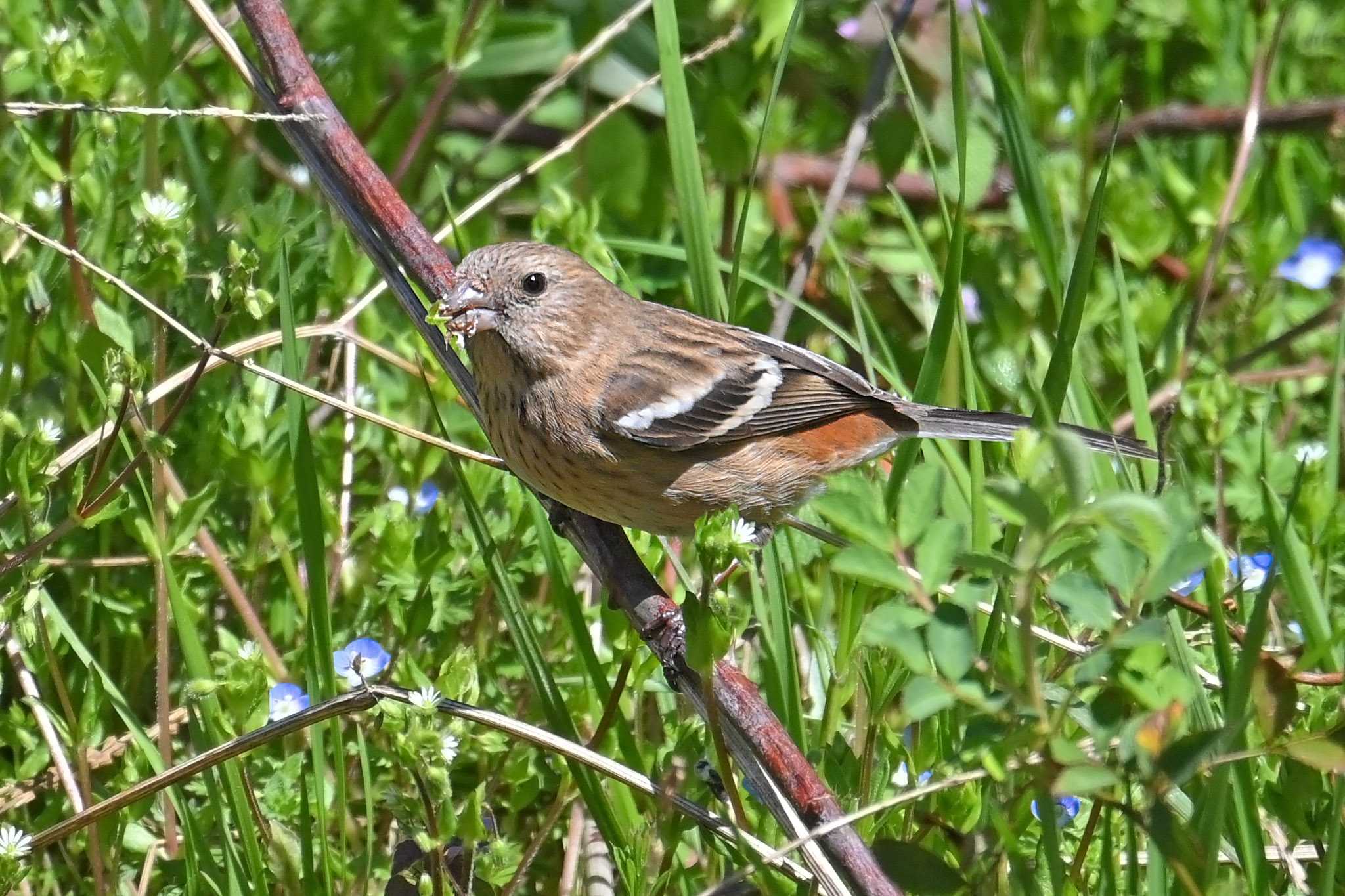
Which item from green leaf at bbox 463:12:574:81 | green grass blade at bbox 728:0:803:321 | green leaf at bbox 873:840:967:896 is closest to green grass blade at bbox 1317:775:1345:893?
green leaf at bbox 873:840:967:896

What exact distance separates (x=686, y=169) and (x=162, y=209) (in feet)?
3.46

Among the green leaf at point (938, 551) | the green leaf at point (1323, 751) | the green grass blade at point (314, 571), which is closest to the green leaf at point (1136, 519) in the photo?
the green leaf at point (938, 551)

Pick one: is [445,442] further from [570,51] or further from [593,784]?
[570,51]

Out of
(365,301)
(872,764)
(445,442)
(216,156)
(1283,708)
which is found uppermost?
(216,156)

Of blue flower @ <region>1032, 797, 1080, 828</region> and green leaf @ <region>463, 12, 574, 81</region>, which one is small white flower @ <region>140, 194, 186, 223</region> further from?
A: green leaf @ <region>463, 12, 574, 81</region>

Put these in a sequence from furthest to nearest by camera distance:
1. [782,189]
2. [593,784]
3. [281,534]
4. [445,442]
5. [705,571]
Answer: [782,189] → [281,534] → [445,442] → [593,784] → [705,571]

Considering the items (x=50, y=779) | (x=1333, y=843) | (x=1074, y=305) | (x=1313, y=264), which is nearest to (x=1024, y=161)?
(x=1074, y=305)

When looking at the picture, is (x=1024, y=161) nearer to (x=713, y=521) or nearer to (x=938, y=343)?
(x=938, y=343)

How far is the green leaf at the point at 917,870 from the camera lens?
188 cm

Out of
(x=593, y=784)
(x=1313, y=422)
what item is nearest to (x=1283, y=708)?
(x=593, y=784)

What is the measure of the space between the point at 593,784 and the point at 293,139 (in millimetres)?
1450

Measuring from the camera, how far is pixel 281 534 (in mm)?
3195

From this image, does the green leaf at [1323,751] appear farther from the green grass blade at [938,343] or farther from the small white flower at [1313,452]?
the small white flower at [1313,452]

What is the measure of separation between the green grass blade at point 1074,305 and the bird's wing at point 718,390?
104 cm
